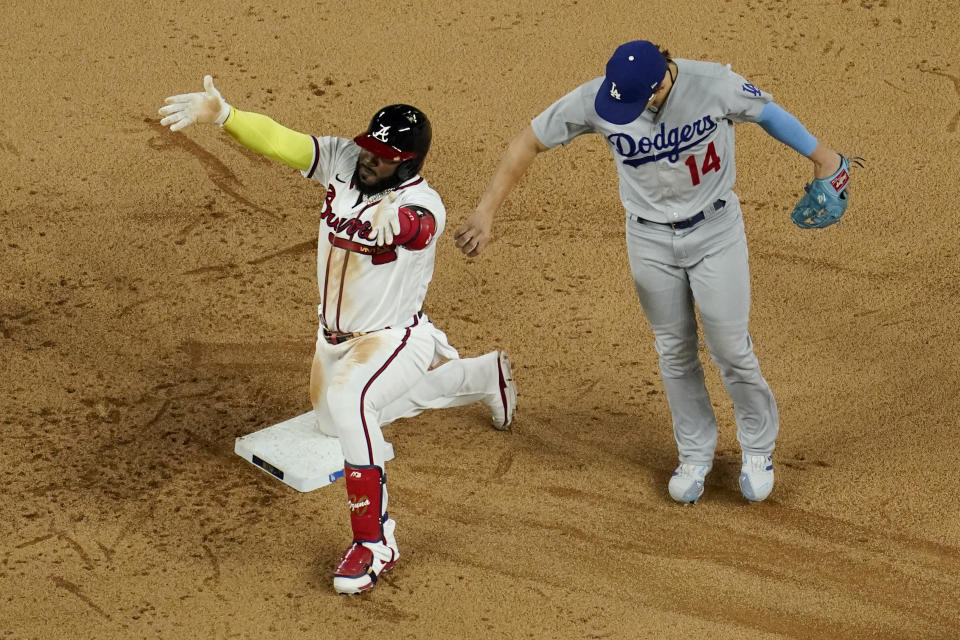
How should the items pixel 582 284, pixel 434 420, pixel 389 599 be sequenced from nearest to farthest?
pixel 389 599, pixel 434 420, pixel 582 284

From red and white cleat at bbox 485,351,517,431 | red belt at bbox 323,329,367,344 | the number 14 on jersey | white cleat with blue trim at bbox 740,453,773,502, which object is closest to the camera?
the number 14 on jersey

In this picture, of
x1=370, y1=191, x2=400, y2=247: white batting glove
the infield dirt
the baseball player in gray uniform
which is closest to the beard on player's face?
x1=370, y1=191, x2=400, y2=247: white batting glove

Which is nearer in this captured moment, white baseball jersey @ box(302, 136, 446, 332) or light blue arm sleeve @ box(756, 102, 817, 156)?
light blue arm sleeve @ box(756, 102, 817, 156)

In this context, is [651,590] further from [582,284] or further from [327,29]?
[327,29]

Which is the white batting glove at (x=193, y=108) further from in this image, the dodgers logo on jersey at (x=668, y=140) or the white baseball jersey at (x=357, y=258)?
the dodgers logo on jersey at (x=668, y=140)

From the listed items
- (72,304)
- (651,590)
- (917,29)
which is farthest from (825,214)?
(917,29)

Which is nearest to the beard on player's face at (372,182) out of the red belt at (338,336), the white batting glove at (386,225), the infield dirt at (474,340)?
the white batting glove at (386,225)

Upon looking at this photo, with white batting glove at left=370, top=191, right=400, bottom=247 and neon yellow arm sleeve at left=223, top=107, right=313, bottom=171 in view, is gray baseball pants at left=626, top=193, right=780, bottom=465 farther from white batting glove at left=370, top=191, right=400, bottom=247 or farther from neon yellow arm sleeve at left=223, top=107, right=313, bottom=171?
neon yellow arm sleeve at left=223, top=107, right=313, bottom=171

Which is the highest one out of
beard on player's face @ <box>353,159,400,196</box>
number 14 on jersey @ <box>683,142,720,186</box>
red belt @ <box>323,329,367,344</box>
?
number 14 on jersey @ <box>683,142,720,186</box>
